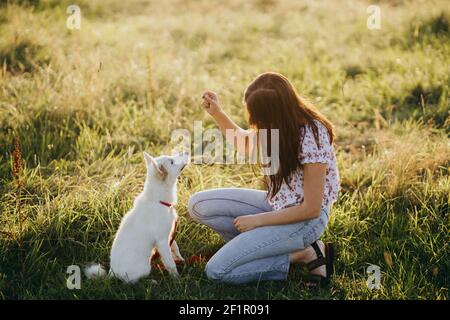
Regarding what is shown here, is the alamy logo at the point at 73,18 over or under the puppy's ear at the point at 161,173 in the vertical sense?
over

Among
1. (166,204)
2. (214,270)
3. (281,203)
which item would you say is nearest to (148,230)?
(166,204)

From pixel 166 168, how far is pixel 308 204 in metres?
0.84

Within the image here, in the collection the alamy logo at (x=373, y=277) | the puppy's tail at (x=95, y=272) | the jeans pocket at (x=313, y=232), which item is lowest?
the alamy logo at (x=373, y=277)

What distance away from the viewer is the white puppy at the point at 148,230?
10.3 feet

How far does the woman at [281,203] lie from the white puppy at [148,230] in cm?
30

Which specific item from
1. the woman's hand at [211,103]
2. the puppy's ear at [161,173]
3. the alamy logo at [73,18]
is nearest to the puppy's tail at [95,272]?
the puppy's ear at [161,173]

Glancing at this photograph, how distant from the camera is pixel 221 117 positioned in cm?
351

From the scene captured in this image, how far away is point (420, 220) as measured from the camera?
3.75 metres

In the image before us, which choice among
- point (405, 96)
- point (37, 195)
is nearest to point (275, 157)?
point (37, 195)

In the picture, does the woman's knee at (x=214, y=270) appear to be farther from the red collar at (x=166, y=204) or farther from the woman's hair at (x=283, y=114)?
the woman's hair at (x=283, y=114)

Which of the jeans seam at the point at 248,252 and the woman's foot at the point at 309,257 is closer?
the jeans seam at the point at 248,252

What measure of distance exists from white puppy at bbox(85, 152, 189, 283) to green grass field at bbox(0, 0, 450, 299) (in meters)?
0.09
